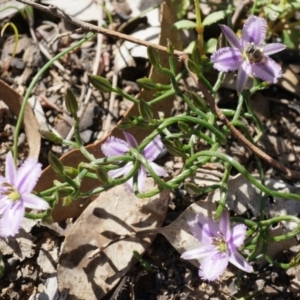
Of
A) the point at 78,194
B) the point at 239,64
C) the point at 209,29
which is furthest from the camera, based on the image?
the point at 209,29

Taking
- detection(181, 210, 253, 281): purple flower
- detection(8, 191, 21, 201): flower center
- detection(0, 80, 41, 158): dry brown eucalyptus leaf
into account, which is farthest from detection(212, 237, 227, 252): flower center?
detection(0, 80, 41, 158): dry brown eucalyptus leaf

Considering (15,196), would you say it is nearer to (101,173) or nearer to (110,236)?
(101,173)

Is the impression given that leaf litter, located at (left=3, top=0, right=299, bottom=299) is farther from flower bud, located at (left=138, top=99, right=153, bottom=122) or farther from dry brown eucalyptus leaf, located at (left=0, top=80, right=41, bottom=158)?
flower bud, located at (left=138, top=99, right=153, bottom=122)

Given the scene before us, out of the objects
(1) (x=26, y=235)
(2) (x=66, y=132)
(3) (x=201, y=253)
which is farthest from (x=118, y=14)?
(3) (x=201, y=253)

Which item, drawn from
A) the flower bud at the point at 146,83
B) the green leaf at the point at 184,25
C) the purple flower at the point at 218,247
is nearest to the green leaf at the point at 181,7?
the green leaf at the point at 184,25

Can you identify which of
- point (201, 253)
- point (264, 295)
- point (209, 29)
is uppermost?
point (209, 29)

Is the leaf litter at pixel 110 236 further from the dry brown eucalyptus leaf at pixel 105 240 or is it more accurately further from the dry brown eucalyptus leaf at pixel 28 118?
the dry brown eucalyptus leaf at pixel 28 118

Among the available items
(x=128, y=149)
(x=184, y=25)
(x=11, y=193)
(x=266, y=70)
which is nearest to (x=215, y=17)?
(x=184, y=25)

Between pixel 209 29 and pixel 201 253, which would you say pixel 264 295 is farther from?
pixel 209 29
